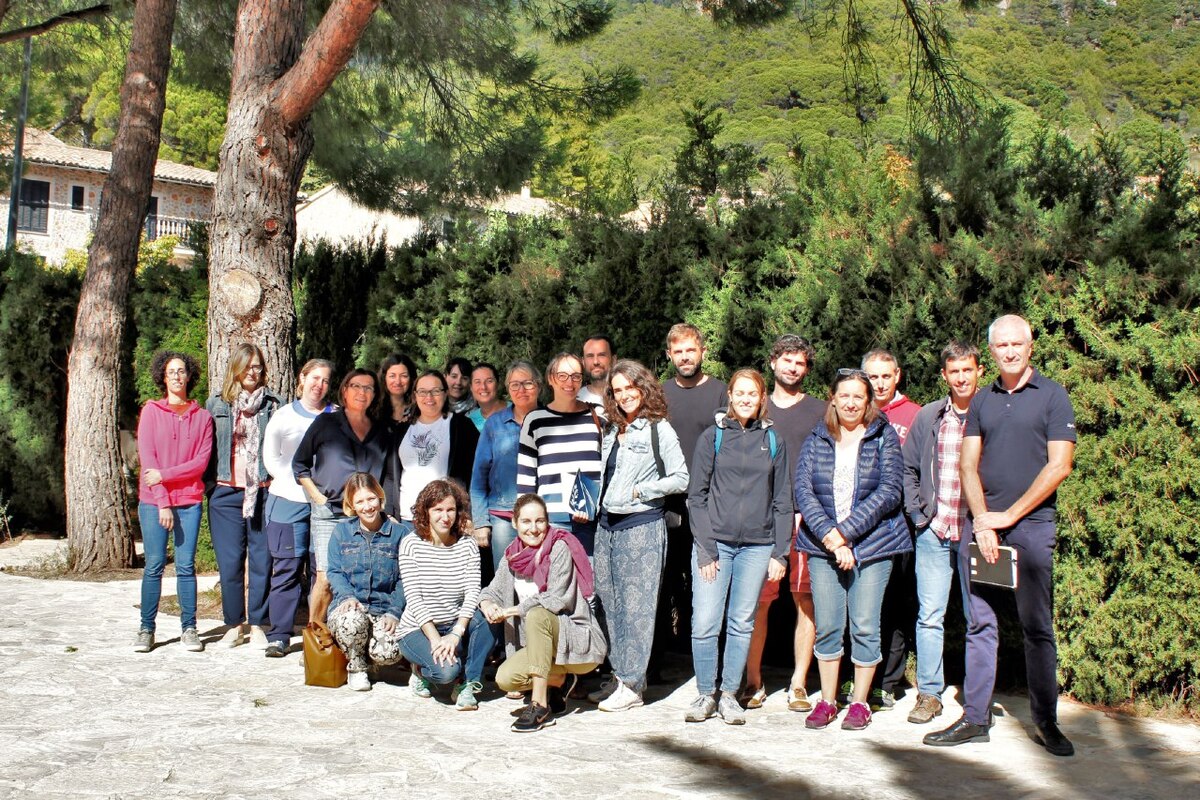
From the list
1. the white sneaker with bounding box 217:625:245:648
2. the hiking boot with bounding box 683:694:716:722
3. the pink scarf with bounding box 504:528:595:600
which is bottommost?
the white sneaker with bounding box 217:625:245:648

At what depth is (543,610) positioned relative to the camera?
5.68 metres

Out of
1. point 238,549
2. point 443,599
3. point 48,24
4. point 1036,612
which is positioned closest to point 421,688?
point 443,599

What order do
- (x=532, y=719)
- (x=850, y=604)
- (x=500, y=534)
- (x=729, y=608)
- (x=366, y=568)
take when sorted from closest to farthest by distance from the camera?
(x=532, y=719) → (x=850, y=604) → (x=729, y=608) → (x=366, y=568) → (x=500, y=534)

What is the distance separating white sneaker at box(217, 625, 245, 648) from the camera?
23.9 feet

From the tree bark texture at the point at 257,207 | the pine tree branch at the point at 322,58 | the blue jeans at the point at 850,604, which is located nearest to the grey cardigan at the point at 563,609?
the blue jeans at the point at 850,604

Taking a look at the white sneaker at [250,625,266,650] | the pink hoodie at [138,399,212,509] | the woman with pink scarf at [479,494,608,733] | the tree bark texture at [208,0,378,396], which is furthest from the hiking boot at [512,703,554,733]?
the tree bark texture at [208,0,378,396]

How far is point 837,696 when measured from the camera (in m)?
6.07

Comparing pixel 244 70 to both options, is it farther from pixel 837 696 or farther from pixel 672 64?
pixel 672 64

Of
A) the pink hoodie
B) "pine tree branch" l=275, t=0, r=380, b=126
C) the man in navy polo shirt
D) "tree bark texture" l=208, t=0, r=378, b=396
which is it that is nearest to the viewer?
the man in navy polo shirt

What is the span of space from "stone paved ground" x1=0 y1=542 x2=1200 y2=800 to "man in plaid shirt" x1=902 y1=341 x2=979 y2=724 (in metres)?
0.28

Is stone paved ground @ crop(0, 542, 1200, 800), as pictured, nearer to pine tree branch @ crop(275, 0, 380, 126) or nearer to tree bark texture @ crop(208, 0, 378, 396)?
tree bark texture @ crop(208, 0, 378, 396)

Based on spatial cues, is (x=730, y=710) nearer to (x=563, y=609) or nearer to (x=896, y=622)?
(x=563, y=609)

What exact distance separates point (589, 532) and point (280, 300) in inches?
144

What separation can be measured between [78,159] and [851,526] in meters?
48.0
